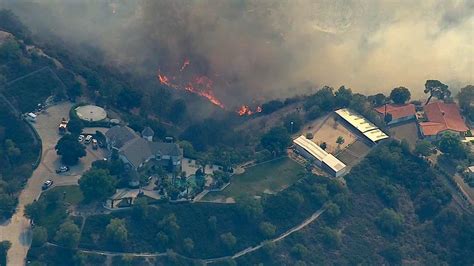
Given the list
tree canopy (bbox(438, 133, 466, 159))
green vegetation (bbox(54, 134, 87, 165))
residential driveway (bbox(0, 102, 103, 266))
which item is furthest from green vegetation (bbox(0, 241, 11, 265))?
tree canopy (bbox(438, 133, 466, 159))

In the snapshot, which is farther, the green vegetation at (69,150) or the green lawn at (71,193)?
the green vegetation at (69,150)

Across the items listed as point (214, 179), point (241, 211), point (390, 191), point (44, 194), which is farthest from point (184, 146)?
point (390, 191)

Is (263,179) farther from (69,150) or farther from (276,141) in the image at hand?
(69,150)

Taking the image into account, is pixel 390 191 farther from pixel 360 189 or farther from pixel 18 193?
pixel 18 193

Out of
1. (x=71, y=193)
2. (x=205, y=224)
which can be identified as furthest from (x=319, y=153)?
(x=71, y=193)

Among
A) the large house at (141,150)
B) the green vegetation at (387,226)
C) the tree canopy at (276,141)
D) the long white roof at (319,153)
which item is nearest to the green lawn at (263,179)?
the tree canopy at (276,141)

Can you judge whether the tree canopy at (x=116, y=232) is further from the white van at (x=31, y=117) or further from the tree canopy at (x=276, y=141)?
the tree canopy at (x=276, y=141)
